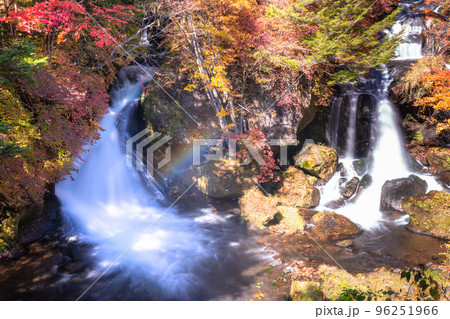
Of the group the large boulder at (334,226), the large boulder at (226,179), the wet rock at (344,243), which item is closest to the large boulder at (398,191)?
the large boulder at (334,226)

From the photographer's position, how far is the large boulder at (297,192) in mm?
9664

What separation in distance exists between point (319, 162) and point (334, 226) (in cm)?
364

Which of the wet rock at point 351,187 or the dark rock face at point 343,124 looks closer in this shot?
the wet rock at point 351,187

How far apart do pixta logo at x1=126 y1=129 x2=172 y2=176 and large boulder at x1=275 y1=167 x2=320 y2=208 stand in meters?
5.76

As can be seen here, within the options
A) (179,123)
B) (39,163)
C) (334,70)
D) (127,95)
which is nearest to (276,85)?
(334,70)

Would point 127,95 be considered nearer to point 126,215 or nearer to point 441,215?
point 126,215

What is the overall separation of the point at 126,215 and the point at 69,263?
2.84 meters

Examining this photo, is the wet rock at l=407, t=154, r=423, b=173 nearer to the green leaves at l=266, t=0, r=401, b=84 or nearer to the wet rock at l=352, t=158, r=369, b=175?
the wet rock at l=352, t=158, r=369, b=175

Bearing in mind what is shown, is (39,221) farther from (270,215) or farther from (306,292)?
(306,292)

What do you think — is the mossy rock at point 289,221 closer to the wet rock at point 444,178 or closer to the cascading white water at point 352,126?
the cascading white water at point 352,126

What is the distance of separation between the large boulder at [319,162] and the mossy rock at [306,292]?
6.69 metres

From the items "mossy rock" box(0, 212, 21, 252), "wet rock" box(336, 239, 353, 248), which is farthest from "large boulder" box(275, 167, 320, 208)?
"mossy rock" box(0, 212, 21, 252)

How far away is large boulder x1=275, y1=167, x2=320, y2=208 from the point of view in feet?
31.7
